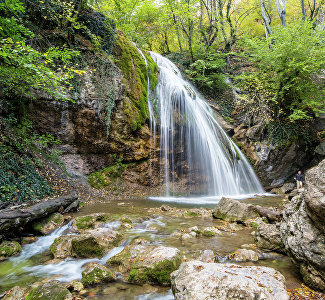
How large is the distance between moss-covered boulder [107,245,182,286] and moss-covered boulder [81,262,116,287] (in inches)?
9.2

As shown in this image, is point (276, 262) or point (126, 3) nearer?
point (276, 262)

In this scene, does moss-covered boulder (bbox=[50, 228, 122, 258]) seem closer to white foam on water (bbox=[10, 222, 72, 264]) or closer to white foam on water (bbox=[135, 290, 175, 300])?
white foam on water (bbox=[10, 222, 72, 264])

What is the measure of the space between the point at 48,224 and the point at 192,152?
8.26 metres

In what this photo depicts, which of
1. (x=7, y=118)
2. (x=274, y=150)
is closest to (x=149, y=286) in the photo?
(x=7, y=118)

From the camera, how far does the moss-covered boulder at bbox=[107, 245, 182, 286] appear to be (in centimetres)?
274

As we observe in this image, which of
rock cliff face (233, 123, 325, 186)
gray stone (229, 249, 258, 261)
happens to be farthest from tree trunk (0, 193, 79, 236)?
rock cliff face (233, 123, 325, 186)

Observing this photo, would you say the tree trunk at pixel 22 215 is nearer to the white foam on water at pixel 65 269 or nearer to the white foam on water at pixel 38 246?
the white foam on water at pixel 38 246

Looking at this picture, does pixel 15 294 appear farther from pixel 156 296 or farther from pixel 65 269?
pixel 156 296

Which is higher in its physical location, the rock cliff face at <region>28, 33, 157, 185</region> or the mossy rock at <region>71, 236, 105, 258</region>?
the rock cliff face at <region>28, 33, 157, 185</region>

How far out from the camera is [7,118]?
7238 mm

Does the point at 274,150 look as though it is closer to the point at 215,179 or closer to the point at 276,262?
Answer: the point at 215,179

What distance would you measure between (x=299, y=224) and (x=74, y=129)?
8605 millimetres

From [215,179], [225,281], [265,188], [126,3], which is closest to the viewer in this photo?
[225,281]

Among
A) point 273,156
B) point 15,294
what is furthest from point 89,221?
point 273,156
